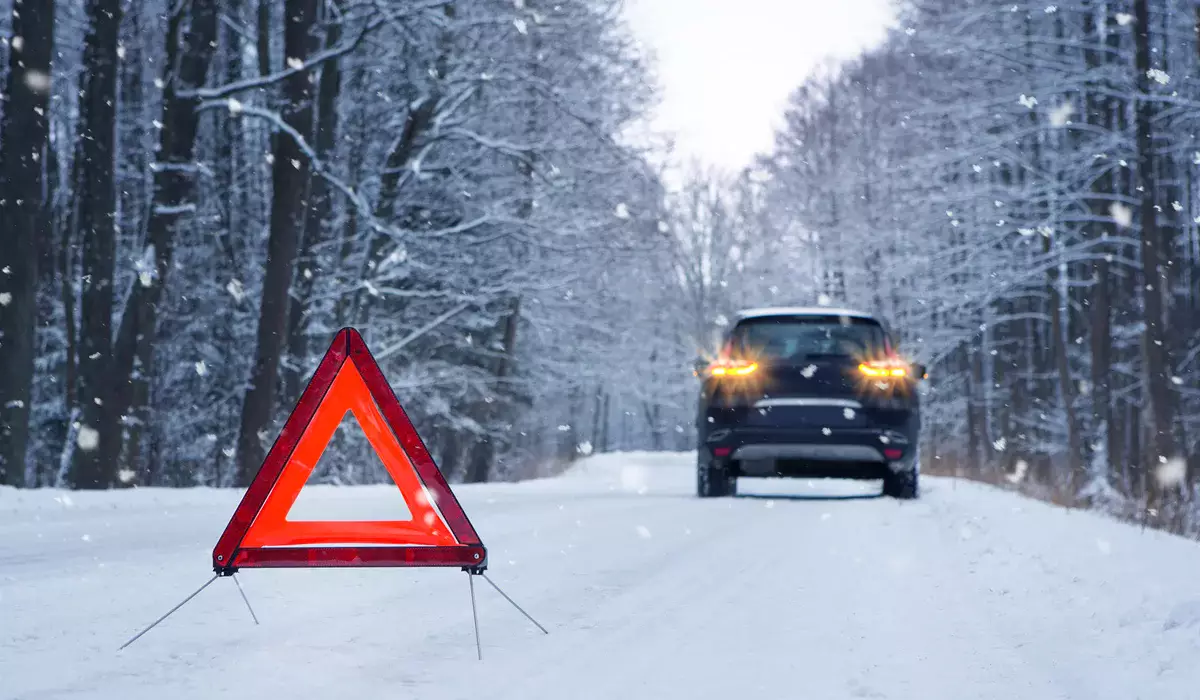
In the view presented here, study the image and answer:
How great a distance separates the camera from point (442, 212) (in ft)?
86.2

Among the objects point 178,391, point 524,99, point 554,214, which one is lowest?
point 178,391

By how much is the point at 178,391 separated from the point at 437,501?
23452 millimetres

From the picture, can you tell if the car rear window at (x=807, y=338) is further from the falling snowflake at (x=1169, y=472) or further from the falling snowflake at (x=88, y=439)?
the falling snowflake at (x=88, y=439)

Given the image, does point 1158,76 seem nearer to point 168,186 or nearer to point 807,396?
point 807,396

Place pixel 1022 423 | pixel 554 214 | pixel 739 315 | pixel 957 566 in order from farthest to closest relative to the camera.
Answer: pixel 1022 423
pixel 554 214
pixel 739 315
pixel 957 566

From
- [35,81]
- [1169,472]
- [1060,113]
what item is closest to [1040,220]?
[1060,113]

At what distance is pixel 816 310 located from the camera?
14.0 m

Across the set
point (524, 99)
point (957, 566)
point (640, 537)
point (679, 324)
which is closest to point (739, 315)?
point (640, 537)

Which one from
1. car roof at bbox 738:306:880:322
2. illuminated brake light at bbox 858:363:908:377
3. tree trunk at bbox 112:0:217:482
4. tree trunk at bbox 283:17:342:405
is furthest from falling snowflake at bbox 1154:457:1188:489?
tree trunk at bbox 112:0:217:482

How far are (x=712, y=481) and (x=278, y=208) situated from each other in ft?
27.2

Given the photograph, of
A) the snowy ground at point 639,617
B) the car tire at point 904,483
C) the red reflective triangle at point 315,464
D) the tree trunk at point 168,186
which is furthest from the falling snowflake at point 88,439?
the red reflective triangle at point 315,464

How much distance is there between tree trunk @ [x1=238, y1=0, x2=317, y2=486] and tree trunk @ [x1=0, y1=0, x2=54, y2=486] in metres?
3.09

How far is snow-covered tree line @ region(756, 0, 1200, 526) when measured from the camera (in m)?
21.8

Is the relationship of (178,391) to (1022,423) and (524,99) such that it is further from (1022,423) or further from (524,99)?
(1022,423)
